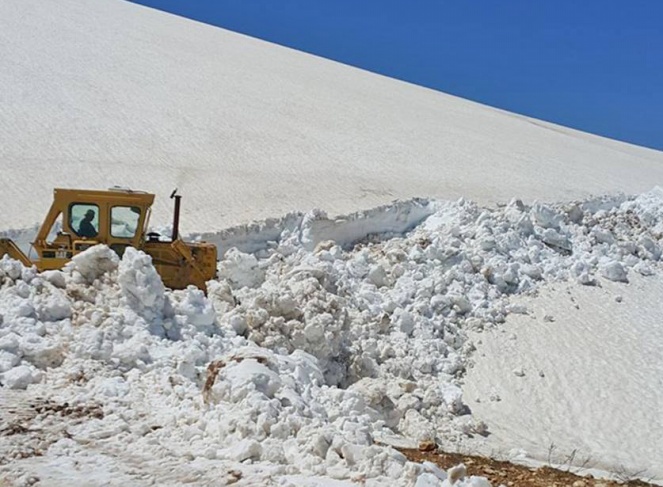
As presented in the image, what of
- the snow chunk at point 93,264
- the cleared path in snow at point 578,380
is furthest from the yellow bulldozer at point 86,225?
the cleared path in snow at point 578,380

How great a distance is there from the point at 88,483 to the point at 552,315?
9455mm

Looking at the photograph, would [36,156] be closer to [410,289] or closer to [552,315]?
[410,289]

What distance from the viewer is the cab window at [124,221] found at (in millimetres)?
9695

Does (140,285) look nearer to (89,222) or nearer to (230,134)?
(89,222)

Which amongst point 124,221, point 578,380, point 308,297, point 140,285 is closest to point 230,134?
point 308,297

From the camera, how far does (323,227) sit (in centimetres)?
1442

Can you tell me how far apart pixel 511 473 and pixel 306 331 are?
11.4 feet

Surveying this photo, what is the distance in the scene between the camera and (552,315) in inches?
516

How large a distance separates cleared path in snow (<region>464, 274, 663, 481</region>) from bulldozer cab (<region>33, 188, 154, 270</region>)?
15.6ft

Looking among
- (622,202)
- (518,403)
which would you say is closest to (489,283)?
(518,403)

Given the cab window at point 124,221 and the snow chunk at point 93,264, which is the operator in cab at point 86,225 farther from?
the snow chunk at point 93,264

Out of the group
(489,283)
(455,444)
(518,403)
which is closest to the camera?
(455,444)

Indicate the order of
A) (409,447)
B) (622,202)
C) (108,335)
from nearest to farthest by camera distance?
(108,335)
(409,447)
(622,202)

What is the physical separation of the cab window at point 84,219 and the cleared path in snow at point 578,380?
5131 mm
